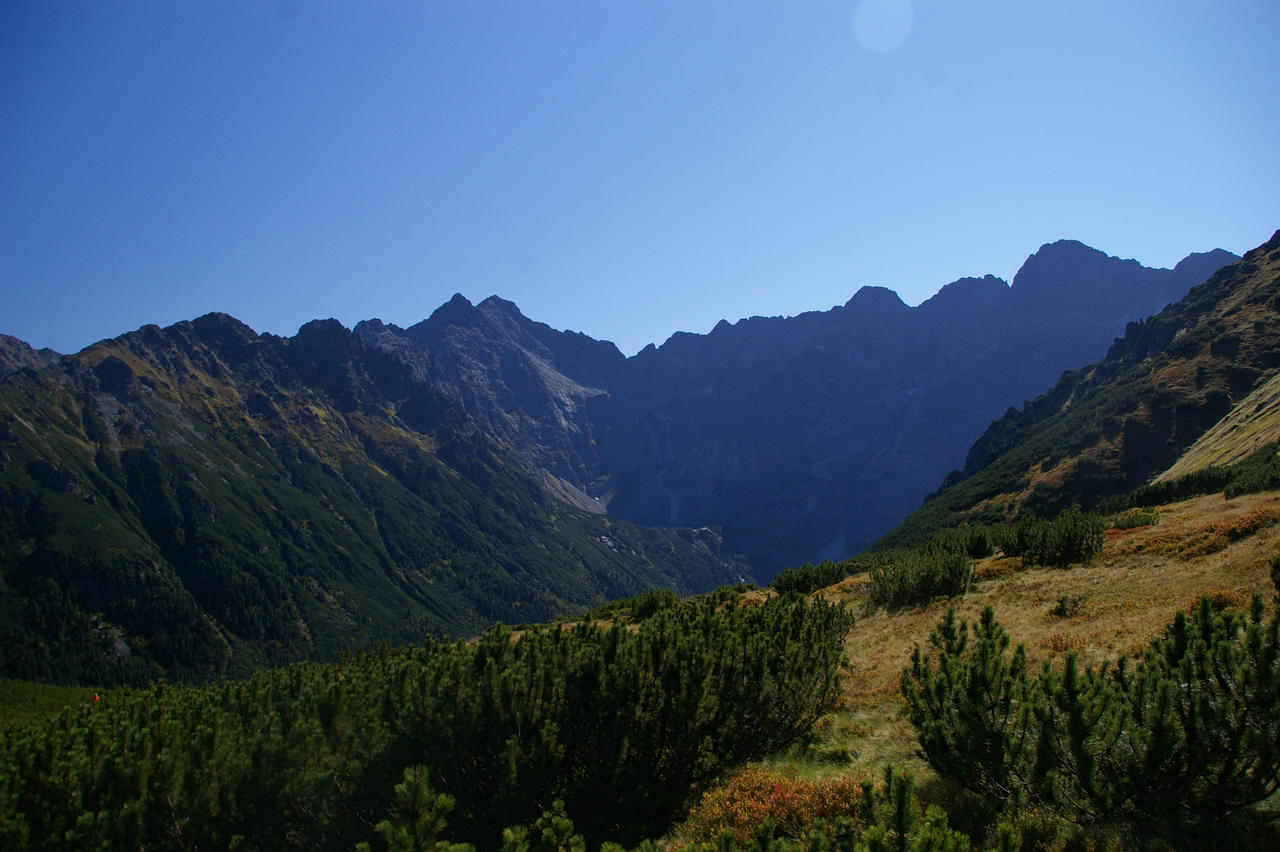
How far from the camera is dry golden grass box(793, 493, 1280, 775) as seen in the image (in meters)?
12.6

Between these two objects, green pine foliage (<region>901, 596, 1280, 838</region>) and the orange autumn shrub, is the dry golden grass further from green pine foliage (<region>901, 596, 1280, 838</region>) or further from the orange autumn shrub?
green pine foliage (<region>901, 596, 1280, 838</region>)

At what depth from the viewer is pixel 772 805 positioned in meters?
9.28

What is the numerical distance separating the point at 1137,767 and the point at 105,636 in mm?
246639

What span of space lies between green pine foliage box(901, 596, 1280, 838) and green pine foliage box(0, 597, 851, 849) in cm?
446

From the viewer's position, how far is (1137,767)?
6.60 meters

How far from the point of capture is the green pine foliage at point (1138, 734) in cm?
621

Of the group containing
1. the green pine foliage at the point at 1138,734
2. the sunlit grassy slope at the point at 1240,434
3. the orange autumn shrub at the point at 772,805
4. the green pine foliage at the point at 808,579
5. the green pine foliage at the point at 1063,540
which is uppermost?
the green pine foliage at the point at 1138,734

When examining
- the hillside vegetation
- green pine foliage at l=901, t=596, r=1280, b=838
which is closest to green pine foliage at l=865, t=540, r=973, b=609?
green pine foliage at l=901, t=596, r=1280, b=838

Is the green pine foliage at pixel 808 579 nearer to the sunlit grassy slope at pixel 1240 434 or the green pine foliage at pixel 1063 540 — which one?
the green pine foliage at pixel 1063 540

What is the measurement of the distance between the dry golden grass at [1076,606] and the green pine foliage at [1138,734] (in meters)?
3.51

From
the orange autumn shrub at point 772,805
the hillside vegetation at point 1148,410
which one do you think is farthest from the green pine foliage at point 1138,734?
the hillside vegetation at point 1148,410

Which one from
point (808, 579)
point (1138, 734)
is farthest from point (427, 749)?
point (808, 579)

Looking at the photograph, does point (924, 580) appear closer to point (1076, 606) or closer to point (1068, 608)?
point (1076, 606)

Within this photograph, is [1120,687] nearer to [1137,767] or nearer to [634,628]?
[1137,767]
